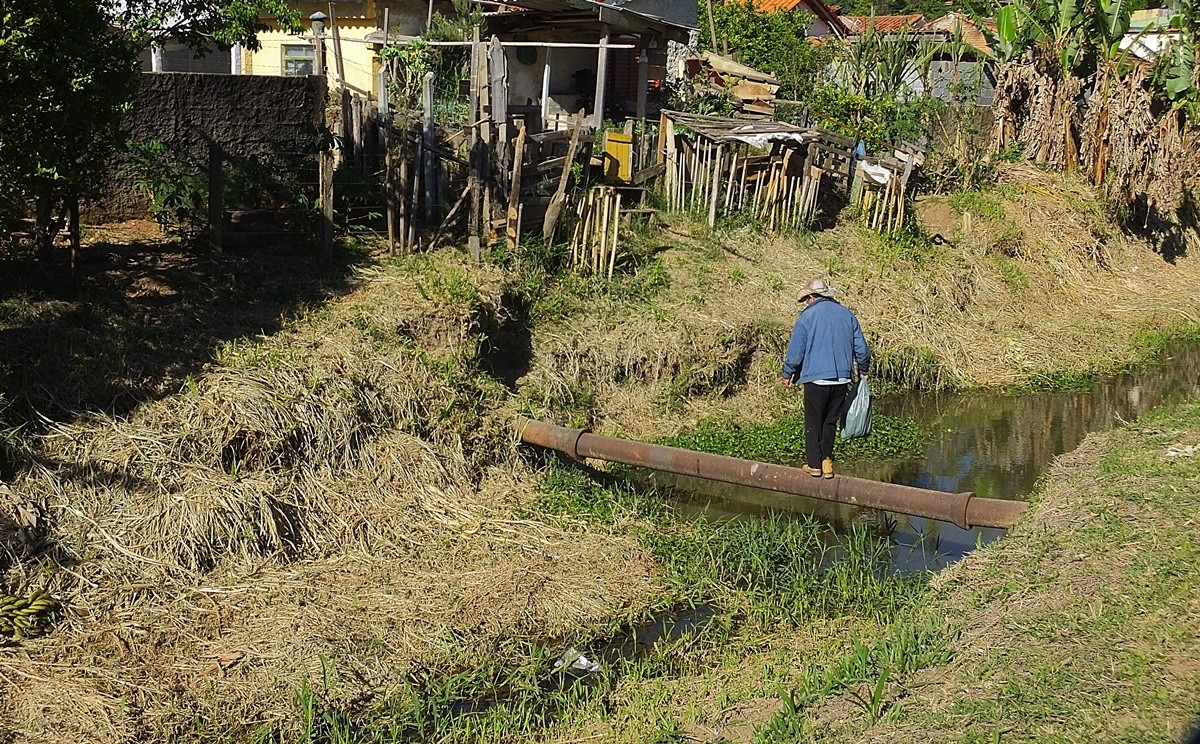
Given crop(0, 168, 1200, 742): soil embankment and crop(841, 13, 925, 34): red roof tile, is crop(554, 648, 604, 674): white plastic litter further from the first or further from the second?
crop(841, 13, 925, 34): red roof tile

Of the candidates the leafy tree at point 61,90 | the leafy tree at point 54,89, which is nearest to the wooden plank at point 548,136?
the leafy tree at point 61,90

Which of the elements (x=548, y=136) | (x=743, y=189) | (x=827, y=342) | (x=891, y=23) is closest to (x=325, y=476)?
(x=827, y=342)

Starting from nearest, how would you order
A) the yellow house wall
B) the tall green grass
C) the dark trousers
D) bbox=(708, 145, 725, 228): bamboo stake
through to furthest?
the tall green grass < the dark trousers < bbox=(708, 145, 725, 228): bamboo stake < the yellow house wall

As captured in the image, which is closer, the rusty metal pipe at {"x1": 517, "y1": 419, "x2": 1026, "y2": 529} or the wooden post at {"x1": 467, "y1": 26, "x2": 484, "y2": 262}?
the rusty metal pipe at {"x1": 517, "y1": 419, "x2": 1026, "y2": 529}

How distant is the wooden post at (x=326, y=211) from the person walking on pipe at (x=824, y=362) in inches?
188

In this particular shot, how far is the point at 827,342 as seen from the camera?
944 cm

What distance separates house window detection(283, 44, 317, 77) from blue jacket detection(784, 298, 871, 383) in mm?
14385

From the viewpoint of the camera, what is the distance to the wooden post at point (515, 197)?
12.8 metres

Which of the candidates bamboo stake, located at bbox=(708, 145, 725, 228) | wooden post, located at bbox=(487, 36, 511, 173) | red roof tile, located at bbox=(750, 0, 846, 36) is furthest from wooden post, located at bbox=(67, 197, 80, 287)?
red roof tile, located at bbox=(750, 0, 846, 36)

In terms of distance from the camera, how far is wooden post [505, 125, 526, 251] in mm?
12758

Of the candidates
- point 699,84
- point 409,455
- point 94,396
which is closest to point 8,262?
point 94,396

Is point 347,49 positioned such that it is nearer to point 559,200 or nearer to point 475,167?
point 559,200

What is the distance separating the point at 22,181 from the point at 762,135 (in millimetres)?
11131

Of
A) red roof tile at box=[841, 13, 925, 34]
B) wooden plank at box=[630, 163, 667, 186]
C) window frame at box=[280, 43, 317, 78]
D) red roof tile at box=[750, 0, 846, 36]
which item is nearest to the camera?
wooden plank at box=[630, 163, 667, 186]
